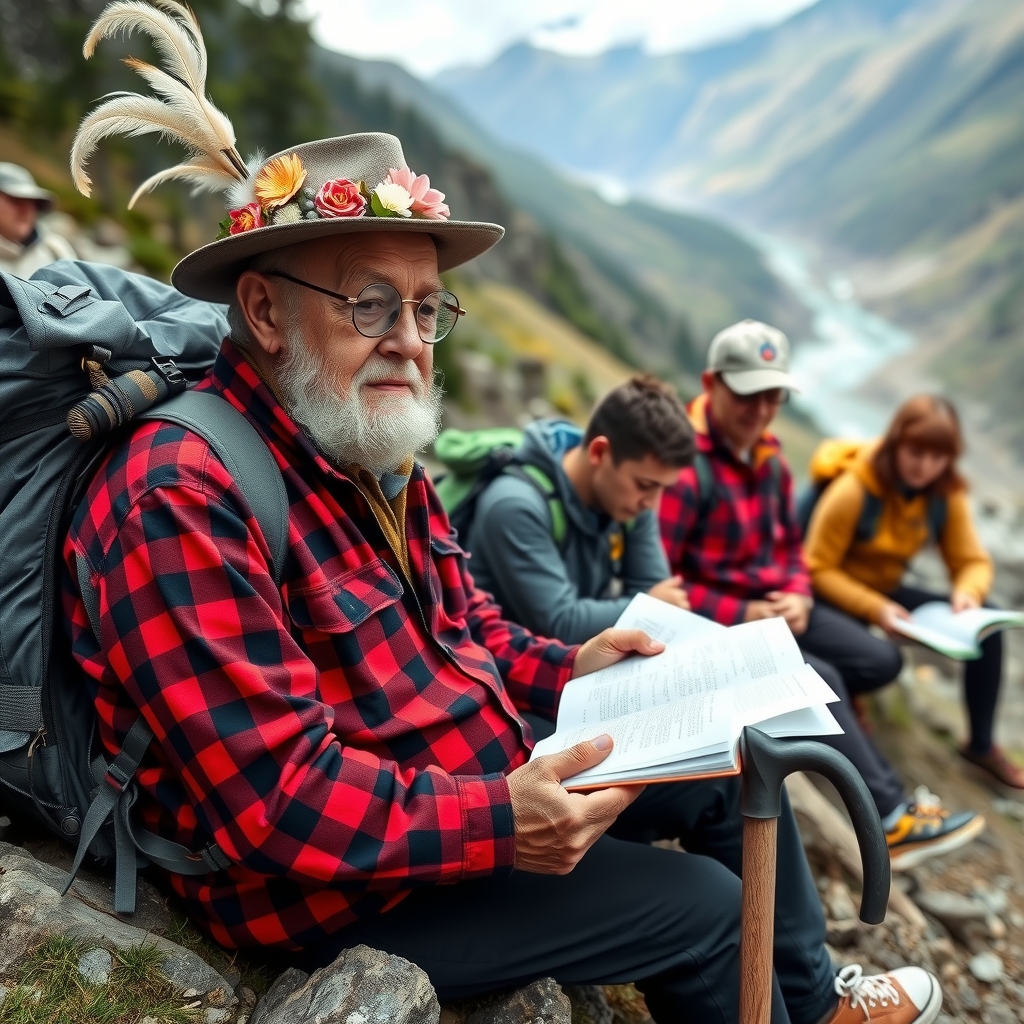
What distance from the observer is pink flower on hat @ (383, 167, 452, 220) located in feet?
7.38

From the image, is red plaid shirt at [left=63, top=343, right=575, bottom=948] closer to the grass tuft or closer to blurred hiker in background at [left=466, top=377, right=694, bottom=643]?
the grass tuft

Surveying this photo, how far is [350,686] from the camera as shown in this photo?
6.89ft

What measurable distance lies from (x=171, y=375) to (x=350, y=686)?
88 cm

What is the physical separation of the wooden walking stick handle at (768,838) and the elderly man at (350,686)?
11 cm

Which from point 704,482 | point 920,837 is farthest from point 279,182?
point 920,837

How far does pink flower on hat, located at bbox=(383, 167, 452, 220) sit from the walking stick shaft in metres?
1.71

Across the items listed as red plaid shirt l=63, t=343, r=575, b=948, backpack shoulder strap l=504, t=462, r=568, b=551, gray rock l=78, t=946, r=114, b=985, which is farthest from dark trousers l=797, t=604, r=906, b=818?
gray rock l=78, t=946, r=114, b=985

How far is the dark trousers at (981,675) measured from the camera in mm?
5195

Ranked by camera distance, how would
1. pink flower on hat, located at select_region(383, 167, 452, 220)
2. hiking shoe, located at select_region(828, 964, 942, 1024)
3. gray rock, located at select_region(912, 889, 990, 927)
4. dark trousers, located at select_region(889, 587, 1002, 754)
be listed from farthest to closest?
1. dark trousers, located at select_region(889, 587, 1002, 754)
2. gray rock, located at select_region(912, 889, 990, 927)
3. hiking shoe, located at select_region(828, 964, 942, 1024)
4. pink flower on hat, located at select_region(383, 167, 452, 220)

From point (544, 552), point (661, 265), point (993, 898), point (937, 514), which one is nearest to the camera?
point (544, 552)

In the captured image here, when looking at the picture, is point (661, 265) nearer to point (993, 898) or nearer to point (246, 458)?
point (993, 898)

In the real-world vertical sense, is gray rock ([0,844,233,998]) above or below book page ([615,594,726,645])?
below

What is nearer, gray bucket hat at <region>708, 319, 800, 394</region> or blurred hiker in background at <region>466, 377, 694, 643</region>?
blurred hiker in background at <region>466, 377, 694, 643</region>

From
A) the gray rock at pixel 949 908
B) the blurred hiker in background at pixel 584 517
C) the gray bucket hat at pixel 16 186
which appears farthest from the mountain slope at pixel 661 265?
the blurred hiker in background at pixel 584 517
